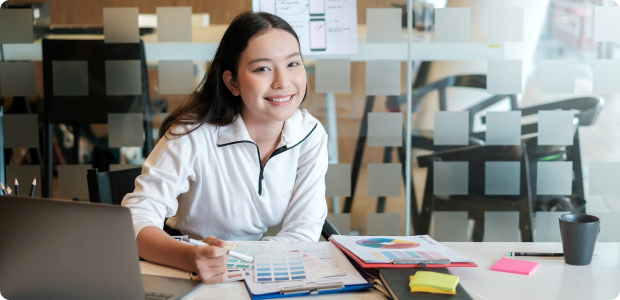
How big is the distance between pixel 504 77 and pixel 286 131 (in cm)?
140

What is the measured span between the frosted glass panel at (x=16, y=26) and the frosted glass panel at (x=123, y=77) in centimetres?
41

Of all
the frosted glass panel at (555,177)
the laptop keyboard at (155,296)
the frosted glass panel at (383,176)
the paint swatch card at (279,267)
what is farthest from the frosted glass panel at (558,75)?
the laptop keyboard at (155,296)

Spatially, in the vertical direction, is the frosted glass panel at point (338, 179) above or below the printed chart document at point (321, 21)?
below

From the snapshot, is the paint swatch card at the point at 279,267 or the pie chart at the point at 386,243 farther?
the pie chart at the point at 386,243

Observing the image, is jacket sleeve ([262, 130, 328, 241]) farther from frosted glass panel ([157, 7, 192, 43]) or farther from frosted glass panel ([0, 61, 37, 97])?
frosted glass panel ([0, 61, 37, 97])

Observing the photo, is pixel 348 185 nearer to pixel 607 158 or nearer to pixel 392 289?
pixel 607 158

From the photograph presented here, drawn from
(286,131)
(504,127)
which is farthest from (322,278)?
(504,127)

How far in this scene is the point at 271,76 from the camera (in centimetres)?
145

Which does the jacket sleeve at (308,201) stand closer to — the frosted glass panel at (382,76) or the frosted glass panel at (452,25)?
the frosted glass panel at (382,76)

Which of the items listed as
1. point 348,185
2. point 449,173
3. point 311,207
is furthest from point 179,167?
point 449,173

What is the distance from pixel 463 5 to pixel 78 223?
2.18 m

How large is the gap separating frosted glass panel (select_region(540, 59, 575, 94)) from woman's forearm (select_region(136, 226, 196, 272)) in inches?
80.1

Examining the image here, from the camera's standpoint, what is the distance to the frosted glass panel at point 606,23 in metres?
2.46

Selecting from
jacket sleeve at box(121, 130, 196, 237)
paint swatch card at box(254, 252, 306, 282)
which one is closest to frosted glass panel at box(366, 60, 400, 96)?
jacket sleeve at box(121, 130, 196, 237)
